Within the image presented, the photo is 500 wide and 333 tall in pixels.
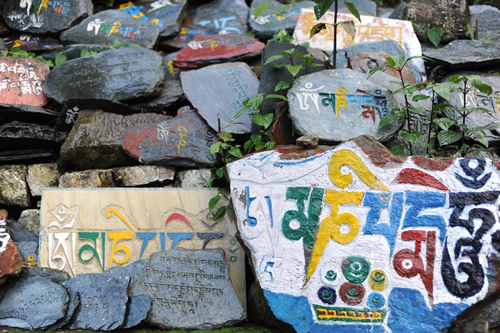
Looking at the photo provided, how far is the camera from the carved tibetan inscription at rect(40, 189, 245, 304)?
148 inches

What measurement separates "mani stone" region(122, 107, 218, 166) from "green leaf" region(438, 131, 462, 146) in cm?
145

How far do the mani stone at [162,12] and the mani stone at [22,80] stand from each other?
3.86 ft

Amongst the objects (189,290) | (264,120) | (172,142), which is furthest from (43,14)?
(189,290)

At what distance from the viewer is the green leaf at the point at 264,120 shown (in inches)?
148

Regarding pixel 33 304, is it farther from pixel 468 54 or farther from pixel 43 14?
pixel 468 54

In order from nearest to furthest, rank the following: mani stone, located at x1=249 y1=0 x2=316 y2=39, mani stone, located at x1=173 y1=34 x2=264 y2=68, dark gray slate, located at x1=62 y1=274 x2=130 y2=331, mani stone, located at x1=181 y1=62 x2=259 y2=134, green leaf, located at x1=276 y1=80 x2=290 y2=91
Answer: dark gray slate, located at x1=62 y1=274 x2=130 y2=331 < green leaf, located at x1=276 y1=80 x2=290 y2=91 < mani stone, located at x1=181 y1=62 x2=259 y2=134 < mani stone, located at x1=173 y1=34 x2=264 y2=68 < mani stone, located at x1=249 y1=0 x2=316 y2=39

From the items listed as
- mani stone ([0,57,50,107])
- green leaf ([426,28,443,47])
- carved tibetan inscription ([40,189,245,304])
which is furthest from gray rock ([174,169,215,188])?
green leaf ([426,28,443,47])

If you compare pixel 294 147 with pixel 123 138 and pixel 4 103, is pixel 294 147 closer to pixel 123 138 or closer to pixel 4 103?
pixel 123 138

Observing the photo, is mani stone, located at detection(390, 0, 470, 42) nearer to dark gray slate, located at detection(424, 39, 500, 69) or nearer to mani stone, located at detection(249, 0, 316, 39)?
dark gray slate, located at detection(424, 39, 500, 69)

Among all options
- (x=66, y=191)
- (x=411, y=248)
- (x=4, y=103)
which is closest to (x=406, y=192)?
(x=411, y=248)

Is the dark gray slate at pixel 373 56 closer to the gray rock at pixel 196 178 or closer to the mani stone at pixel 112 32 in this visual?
the gray rock at pixel 196 178

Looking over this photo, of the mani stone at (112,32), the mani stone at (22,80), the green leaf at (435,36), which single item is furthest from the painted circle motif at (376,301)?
the mani stone at (112,32)

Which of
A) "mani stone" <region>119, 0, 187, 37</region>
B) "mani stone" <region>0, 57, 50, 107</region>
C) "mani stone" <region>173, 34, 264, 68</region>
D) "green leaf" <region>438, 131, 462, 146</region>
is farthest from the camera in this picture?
"mani stone" <region>119, 0, 187, 37</region>

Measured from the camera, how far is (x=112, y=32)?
17.6 feet
